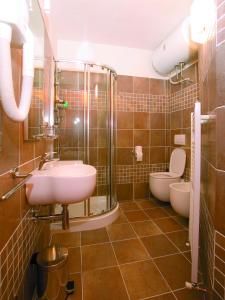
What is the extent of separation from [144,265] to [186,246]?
0.49 m

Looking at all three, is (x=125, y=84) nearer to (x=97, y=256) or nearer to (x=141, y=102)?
(x=141, y=102)

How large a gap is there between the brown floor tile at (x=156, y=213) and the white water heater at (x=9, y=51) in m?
2.06

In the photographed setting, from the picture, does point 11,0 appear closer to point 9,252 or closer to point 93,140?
point 9,252

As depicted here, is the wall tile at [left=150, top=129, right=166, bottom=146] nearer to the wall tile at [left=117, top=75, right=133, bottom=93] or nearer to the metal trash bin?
the wall tile at [left=117, top=75, right=133, bottom=93]

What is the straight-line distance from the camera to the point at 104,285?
119 centimetres

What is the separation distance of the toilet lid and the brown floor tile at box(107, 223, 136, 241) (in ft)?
3.67

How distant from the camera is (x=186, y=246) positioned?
1594mm

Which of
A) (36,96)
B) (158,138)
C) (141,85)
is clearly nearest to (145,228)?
(158,138)

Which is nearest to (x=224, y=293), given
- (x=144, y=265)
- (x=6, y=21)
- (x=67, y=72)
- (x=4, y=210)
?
(x=144, y=265)

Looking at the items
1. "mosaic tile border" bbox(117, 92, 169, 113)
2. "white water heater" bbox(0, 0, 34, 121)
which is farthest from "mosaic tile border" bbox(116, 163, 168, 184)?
"white water heater" bbox(0, 0, 34, 121)

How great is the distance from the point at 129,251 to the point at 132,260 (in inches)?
4.4

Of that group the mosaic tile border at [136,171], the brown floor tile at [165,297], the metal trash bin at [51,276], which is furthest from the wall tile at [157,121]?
the metal trash bin at [51,276]

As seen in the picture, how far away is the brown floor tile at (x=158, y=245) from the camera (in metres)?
1.52

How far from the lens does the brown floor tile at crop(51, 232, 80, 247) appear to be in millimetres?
1639
